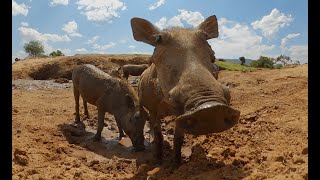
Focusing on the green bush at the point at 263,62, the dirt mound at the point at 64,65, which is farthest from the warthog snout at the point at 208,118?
the green bush at the point at 263,62

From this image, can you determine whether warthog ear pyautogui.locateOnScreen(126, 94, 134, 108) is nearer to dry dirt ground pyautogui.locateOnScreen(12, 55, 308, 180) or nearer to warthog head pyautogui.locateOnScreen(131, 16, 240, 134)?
dry dirt ground pyautogui.locateOnScreen(12, 55, 308, 180)

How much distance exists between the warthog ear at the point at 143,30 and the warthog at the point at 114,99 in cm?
220

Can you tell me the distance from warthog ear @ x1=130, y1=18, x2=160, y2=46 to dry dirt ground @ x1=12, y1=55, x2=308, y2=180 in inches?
86.3

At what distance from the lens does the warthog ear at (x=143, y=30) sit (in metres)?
5.99

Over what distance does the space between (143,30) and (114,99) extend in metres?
3.29

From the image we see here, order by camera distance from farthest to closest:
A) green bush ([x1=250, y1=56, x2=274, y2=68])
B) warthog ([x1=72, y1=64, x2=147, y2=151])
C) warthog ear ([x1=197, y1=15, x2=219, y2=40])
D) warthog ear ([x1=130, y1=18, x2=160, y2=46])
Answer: green bush ([x1=250, y1=56, x2=274, y2=68]), warthog ([x1=72, y1=64, x2=147, y2=151]), warthog ear ([x1=197, y1=15, x2=219, y2=40]), warthog ear ([x1=130, y1=18, x2=160, y2=46])

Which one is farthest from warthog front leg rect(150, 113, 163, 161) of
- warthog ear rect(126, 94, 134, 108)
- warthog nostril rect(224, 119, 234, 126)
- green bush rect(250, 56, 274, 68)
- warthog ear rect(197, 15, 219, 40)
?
green bush rect(250, 56, 274, 68)

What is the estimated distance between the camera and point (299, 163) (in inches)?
168

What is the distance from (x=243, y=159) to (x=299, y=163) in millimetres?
1100

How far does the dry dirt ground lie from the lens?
4.89 m

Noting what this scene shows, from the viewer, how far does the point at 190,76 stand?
14.6 ft

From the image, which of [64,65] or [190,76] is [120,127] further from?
[64,65]
